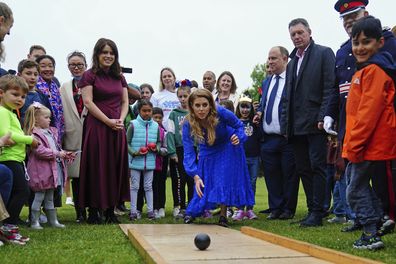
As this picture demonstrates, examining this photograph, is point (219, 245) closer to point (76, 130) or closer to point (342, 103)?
point (342, 103)

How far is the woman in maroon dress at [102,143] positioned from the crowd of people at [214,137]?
0.01m

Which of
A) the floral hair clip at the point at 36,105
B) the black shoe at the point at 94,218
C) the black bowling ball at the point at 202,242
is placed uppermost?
the floral hair clip at the point at 36,105

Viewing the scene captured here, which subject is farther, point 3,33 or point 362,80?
point 3,33

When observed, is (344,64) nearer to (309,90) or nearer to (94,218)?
(309,90)

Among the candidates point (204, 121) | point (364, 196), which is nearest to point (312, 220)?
point (204, 121)

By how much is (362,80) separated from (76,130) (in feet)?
15.8

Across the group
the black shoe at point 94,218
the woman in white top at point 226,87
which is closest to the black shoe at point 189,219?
the black shoe at point 94,218

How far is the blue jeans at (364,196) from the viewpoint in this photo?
5.10 m

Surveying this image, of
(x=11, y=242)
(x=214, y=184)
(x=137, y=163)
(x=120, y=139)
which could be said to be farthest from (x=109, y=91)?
(x=11, y=242)

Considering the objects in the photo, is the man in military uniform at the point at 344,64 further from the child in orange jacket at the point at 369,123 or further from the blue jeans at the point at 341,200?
the child in orange jacket at the point at 369,123

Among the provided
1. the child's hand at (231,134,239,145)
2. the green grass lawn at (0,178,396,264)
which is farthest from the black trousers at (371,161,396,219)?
the child's hand at (231,134,239,145)

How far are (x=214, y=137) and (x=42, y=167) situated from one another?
7.20 ft

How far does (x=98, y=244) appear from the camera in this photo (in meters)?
5.70

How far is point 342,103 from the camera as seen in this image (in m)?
6.61
